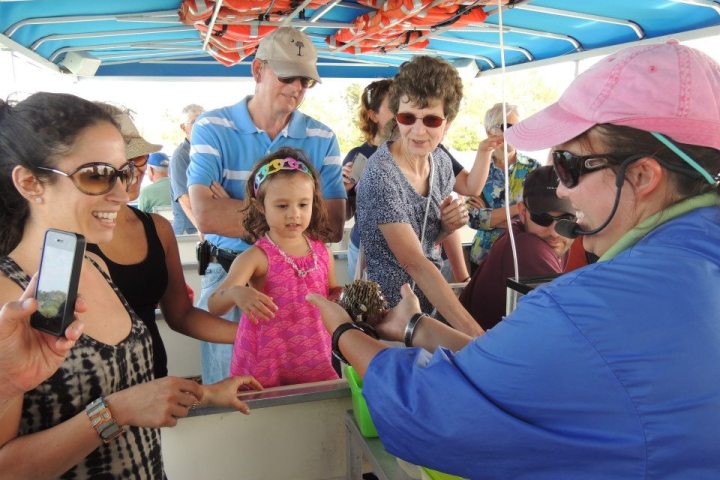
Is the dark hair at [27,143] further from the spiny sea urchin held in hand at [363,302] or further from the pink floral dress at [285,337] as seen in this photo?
the pink floral dress at [285,337]

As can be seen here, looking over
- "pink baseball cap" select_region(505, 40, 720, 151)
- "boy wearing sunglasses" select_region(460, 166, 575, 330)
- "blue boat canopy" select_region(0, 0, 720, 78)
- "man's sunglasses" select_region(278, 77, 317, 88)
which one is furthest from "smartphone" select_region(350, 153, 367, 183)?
"pink baseball cap" select_region(505, 40, 720, 151)

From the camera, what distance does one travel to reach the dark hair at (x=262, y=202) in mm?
2129

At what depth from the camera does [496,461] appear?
84 centimetres

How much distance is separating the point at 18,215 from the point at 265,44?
1.49 m

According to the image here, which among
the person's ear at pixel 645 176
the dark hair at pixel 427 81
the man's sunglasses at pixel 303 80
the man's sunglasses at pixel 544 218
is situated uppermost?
the man's sunglasses at pixel 303 80

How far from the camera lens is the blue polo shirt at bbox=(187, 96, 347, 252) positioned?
2.34 meters

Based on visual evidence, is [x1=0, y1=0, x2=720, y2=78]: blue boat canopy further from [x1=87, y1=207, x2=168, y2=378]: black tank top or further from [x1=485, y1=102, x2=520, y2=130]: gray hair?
[x1=87, y1=207, x2=168, y2=378]: black tank top

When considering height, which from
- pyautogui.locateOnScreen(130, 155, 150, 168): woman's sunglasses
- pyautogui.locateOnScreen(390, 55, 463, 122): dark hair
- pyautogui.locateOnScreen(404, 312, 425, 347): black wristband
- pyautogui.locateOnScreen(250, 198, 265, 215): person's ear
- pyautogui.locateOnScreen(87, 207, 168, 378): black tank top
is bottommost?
pyautogui.locateOnScreen(404, 312, 425, 347): black wristband

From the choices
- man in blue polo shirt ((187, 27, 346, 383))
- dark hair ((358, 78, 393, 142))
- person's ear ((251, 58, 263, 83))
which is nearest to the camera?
man in blue polo shirt ((187, 27, 346, 383))

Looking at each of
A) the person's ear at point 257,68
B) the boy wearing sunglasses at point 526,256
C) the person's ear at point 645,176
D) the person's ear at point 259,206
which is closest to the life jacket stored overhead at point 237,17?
the person's ear at point 257,68

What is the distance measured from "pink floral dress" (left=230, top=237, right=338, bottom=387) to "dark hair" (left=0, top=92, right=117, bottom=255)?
0.93 m

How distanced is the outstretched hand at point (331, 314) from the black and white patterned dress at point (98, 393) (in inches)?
17.2

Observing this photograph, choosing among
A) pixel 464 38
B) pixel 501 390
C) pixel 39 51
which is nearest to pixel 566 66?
pixel 464 38

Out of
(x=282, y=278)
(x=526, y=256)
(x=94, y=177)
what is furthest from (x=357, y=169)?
(x=94, y=177)
